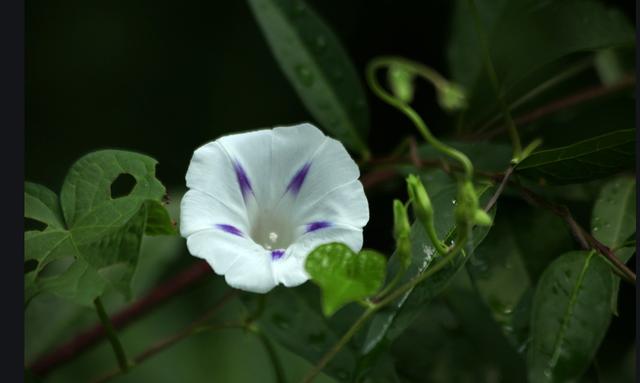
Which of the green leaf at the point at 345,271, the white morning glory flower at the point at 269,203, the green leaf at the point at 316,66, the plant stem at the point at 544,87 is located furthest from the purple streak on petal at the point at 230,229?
the plant stem at the point at 544,87

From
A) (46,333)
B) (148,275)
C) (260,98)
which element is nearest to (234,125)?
(260,98)

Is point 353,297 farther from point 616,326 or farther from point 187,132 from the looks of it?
point 187,132

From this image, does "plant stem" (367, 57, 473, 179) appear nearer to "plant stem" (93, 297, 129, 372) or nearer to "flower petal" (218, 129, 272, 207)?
"flower petal" (218, 129, 272, 207)

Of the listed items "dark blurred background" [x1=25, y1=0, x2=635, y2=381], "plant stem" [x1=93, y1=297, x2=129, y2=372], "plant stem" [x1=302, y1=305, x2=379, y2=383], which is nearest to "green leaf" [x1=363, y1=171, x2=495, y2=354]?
"plant stem" [x1=302, y1=305, x2=379, y2=383]

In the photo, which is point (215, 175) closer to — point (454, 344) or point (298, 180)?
point (298, 180)

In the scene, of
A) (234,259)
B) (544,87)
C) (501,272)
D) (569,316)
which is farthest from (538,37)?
(234,259)

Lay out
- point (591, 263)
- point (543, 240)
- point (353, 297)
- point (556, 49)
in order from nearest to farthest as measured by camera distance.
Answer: point (353, 297), point (591, 263), point (543, 240), point (556, 49)
